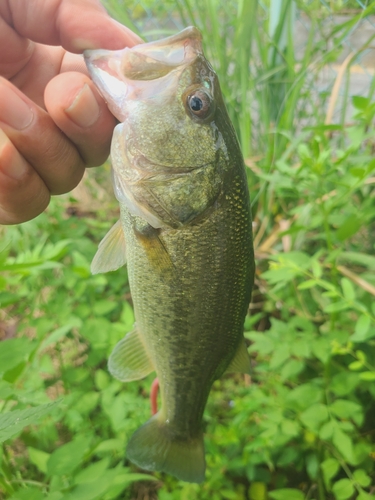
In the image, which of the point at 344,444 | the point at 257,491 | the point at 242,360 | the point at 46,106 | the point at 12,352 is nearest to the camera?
the point at 12,352

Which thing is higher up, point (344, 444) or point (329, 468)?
point (344, 444)

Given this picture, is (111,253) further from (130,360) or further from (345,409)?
(345,409)

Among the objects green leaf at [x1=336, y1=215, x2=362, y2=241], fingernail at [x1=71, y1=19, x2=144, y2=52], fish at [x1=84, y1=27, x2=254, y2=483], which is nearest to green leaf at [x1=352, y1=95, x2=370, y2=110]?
green leaf at [x1=336, y1=215, x2=362, y2=241]

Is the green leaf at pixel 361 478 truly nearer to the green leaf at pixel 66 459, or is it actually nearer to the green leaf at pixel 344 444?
the green leaf at pixel 344 444

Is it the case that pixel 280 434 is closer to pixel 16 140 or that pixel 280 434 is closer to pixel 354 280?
pixel 354 280

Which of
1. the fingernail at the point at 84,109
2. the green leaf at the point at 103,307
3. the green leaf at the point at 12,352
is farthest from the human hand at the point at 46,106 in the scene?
the green leaf at the point at 103,307

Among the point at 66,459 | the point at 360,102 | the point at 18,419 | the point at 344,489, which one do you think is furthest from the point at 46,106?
the point at 344,489

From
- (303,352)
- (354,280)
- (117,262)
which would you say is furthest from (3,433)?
(354,280)

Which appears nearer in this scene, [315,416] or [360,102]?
[360,102]
